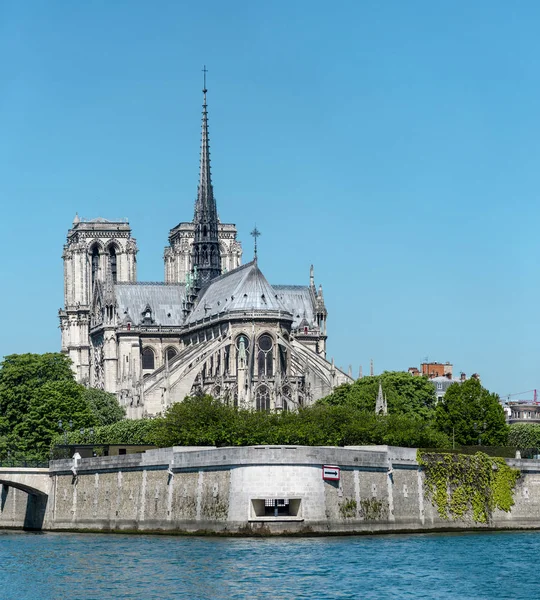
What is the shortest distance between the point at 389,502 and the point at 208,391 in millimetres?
64763

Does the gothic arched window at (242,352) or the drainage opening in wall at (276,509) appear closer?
the drainage opening in wall at (276,509)

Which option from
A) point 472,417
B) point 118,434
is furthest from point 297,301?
point 472,417

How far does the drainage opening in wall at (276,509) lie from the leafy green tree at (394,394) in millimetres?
45291

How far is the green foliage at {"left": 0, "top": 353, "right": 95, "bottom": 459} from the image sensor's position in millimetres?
115500

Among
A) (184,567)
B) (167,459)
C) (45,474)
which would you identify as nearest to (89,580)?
(184,567)

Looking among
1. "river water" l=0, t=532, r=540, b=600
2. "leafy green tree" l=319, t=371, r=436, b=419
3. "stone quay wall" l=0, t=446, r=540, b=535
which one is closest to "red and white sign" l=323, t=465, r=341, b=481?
"stone quay wall" l=0, t=446, r=540, b=535

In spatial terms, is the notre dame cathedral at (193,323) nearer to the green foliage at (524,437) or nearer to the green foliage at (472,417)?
the green foliage at (524,437)

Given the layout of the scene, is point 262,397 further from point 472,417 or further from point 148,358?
point 472,417

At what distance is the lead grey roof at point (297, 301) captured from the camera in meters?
171

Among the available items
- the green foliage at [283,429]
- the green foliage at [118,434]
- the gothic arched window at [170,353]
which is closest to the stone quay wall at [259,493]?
the green foliage at [283,429]

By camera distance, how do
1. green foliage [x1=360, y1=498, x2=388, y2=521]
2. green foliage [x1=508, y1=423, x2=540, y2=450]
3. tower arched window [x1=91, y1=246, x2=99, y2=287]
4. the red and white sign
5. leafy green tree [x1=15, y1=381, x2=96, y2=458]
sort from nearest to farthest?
the red and white sign < green foliage [x1=360, y1=498, x2=388, y2=521] < leafy green tree [x1=15, y1=381, x2=96, y2=458] < green foliage [x1=508, y1=423, x2=540, y2=450] < tower arched window [x1=91, y1=246, x2=99, y2=287]

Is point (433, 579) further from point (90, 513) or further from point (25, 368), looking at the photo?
point (25, 368)

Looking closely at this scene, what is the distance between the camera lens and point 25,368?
12900 cm

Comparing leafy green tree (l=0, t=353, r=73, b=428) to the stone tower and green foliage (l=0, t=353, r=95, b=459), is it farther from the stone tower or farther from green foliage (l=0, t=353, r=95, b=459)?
the stone tower
